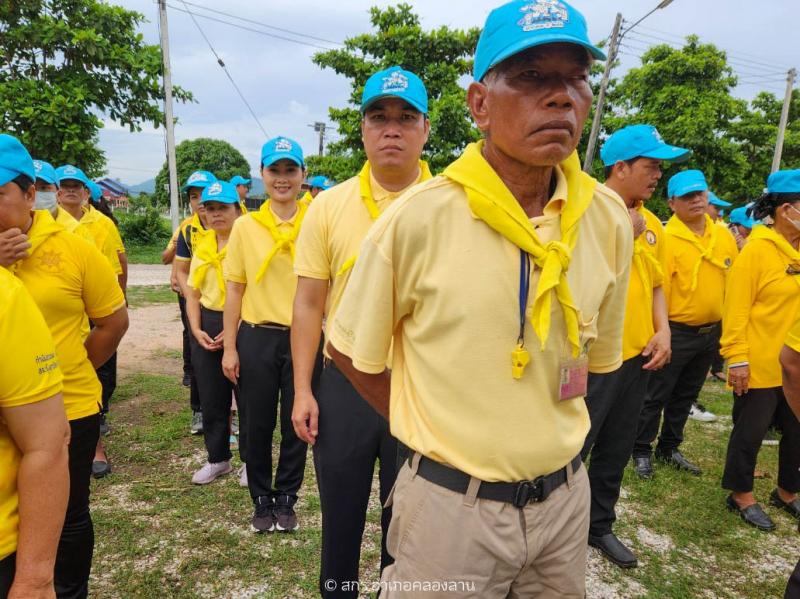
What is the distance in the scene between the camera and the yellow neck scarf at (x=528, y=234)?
125cm

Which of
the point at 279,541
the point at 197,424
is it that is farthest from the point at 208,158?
the point at 279,541

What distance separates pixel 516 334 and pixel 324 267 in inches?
48.9

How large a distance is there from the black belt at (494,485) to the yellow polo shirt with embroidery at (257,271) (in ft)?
6.66

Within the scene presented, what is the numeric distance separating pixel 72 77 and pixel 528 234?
10008 mm

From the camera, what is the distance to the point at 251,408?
3.31 meters

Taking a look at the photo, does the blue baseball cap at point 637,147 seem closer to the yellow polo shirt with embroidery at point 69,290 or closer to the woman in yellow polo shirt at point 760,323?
the woman in yellow polo shirt at point 760,323

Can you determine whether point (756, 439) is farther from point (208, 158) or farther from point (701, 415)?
point (208, 158)

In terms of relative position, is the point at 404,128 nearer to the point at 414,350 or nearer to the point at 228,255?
the point at 414,350

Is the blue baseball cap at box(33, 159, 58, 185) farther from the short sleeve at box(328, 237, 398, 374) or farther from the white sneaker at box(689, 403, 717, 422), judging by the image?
the white sneaker at box(689, 403, 717, 422)

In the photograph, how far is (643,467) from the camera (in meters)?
4.32

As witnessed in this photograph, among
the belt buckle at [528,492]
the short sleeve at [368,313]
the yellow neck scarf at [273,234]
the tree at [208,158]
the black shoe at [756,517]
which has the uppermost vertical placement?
the tree at [208,158]

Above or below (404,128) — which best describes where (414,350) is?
below

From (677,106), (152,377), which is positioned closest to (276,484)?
(152,377)

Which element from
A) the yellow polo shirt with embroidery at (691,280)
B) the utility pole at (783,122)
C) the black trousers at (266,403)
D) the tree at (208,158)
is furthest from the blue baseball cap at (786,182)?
the tree at (208,158)
